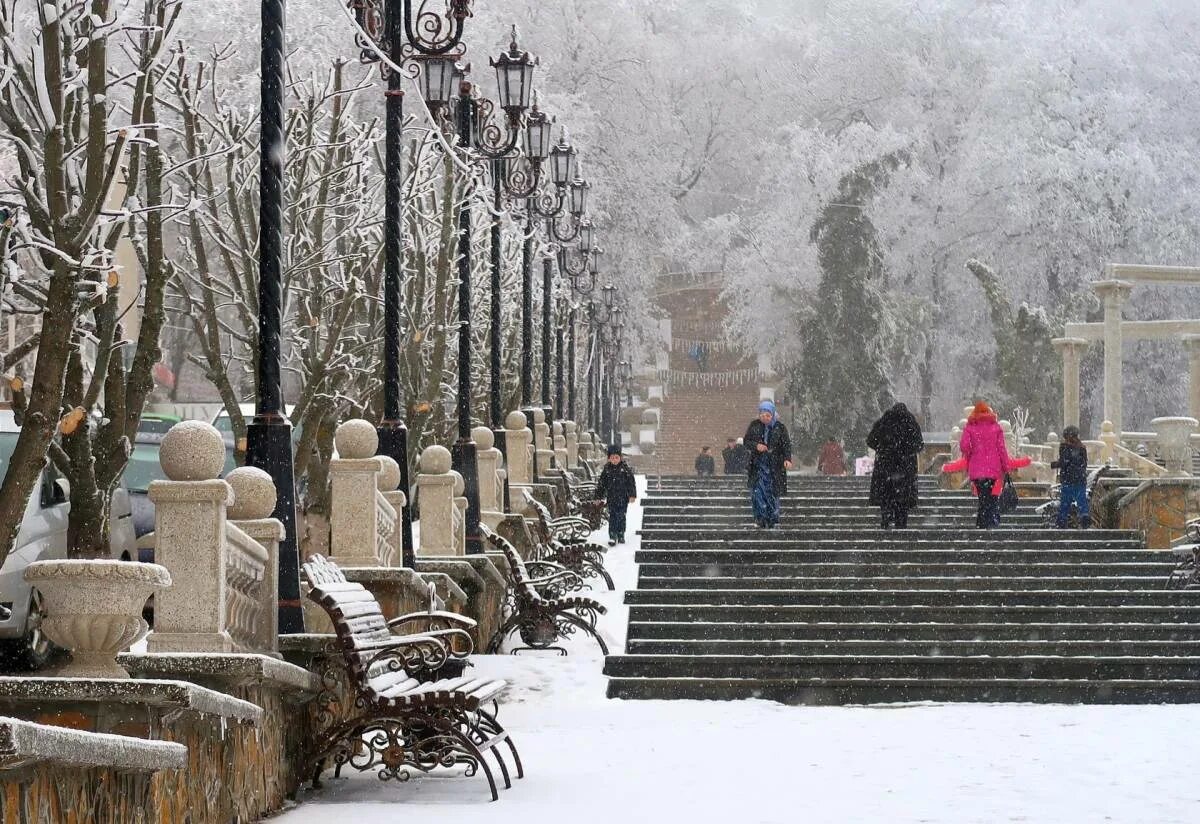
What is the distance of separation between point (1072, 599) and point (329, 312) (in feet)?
48.4

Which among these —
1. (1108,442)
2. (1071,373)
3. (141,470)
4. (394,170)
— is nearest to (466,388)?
(141,470)

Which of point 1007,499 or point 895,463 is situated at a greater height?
point 895,463

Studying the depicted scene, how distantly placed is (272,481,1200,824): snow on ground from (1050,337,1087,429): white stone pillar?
2826 centimetres

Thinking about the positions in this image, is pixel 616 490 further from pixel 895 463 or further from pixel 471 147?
pixel 471 147

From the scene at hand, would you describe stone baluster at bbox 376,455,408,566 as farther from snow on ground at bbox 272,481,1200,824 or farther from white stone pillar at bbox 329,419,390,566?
snow on ground at bbox 272,481,1200,824

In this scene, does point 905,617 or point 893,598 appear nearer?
point 905,617

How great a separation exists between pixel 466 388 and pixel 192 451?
12.5m

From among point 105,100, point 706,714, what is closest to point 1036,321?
point 706,714

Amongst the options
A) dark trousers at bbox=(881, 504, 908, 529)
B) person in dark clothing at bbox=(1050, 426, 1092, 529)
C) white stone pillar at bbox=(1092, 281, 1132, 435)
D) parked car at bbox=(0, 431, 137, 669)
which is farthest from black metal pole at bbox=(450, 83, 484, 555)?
white stone pillar at bbox=(1092, 281, 1132, 435)

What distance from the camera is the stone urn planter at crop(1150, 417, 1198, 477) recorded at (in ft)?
92.6

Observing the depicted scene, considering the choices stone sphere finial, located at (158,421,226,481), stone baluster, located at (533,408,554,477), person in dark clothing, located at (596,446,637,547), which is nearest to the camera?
stone sphere finial, located at (158,421,226,481)

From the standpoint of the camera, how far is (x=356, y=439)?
13.3 meters

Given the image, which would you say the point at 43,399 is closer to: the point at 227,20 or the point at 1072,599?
the point at 1072,599

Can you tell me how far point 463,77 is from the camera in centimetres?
1989
